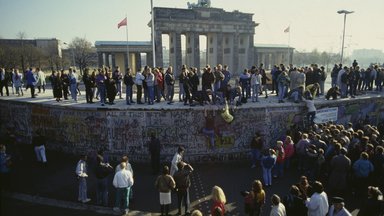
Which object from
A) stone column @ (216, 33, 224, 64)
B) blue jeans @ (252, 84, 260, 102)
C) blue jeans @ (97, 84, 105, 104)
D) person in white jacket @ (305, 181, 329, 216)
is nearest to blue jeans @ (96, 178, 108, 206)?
blue jeans @ (97, 84, 105, 104)

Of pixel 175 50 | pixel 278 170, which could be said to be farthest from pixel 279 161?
pixel 175 50

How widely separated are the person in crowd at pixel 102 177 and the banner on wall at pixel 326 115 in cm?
1259

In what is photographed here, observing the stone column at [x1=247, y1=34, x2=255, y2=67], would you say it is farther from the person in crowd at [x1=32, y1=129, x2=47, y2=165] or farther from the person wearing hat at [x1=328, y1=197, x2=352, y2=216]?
the person wearing hat at [x1=328, y1=197, x2=352, y2=216]

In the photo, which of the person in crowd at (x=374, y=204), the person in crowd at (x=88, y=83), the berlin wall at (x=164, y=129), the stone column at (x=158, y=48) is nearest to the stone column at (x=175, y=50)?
the stone column at (x=158, y=48)

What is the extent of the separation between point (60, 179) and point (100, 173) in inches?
172

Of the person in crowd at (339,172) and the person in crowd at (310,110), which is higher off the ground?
the person in crowd at (310,110)

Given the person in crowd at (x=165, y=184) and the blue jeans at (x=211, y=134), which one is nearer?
the person in crowd at (x=165, y=184)

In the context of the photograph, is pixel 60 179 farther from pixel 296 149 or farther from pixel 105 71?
pixel 296 149

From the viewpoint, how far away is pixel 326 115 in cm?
1864

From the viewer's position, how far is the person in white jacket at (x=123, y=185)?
399 inches

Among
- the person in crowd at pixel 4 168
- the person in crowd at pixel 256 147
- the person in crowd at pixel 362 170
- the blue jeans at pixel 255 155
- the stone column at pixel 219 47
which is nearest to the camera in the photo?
the person in crowd at pixel 362 170

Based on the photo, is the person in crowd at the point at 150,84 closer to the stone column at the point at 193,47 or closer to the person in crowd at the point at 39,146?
the person in crowd at the point at 39,146

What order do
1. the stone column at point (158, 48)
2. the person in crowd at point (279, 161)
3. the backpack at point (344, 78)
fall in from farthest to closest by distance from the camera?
the stone column at point (158, 48) < the backpack at point (344, 78) < the person in crowd at point (279, 161)

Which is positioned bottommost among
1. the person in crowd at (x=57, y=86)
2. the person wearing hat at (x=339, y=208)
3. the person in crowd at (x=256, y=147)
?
the person in crowd at (x=256, y=147)
